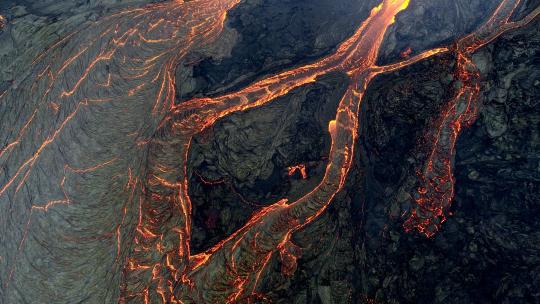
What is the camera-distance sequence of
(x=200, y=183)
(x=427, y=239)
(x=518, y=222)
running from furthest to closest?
(x=200, y=183) < (x=427, y=239) < (x=518, y=222)

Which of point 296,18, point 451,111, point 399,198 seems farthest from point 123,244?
point 451,111

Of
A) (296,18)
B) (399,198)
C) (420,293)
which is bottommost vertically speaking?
(420,293)

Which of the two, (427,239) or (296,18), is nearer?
(427,239)

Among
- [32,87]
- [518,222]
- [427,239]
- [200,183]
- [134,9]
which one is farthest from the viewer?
[134,9]

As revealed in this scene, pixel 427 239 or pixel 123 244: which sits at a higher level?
pixel 123 244

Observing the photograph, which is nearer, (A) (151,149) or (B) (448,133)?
(B) (448,133)

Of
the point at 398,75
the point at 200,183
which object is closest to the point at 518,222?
the point at 398,75

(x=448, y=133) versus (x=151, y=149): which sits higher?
(x=151, y=149)

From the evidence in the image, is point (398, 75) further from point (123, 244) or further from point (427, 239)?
point (123, 244)
